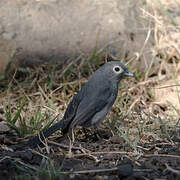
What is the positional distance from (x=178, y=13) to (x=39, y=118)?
13.1 feet

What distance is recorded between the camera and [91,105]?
405 centimetres

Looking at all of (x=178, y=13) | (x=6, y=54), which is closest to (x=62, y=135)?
(x=6, y=54)

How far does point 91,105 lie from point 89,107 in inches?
1.2

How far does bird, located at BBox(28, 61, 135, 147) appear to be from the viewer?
157 inches

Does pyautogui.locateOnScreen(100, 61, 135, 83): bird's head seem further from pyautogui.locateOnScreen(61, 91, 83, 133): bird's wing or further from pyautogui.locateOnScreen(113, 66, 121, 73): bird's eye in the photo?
pyautogui.locateOnScreen(61, 91, 83, 133): bird's wing

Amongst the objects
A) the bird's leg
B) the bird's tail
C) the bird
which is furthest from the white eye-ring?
the bird's tail

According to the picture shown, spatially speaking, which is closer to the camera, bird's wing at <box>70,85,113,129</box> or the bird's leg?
bird's wing at <box>70,85,113,129</box>

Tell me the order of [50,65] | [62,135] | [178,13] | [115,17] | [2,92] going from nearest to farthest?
[62,135] → [2,92] → [50,65] → [115,17] → [178,13]

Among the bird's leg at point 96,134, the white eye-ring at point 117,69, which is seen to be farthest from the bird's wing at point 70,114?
the white eye-ring at point 117,69

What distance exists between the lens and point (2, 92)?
5.36 metres

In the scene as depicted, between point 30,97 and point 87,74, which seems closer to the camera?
point 30,97

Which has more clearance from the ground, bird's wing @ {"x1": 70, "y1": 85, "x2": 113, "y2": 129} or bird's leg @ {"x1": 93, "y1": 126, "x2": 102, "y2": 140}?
bird's wing @ {"x1": 70, "y1": 85, "x2": 113, "y2": 129}

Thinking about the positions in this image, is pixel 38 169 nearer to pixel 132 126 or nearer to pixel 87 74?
pixel 132 126

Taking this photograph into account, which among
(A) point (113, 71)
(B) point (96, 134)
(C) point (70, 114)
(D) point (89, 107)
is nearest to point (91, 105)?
(D) point (89, 107)
